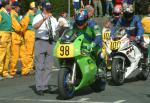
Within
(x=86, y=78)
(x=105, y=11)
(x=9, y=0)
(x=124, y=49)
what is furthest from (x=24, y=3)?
(x=86, y=78)

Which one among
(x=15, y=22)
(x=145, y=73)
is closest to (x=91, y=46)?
(x=145, y=73)

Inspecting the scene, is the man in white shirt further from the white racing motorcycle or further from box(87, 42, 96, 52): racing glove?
the white racing motorcycle

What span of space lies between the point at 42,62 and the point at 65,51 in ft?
3.43

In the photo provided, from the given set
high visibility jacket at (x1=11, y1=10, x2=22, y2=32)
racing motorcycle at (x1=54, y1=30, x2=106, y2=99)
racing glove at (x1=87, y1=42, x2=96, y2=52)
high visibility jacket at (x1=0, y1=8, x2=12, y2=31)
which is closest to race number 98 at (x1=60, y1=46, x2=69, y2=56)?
racing motorcycle at (x1=54, y1=30, x2=106, y2=99)

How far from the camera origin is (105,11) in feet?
104

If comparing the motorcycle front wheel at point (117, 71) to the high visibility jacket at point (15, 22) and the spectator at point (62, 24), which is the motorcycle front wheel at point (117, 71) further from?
the high visibility jacket at point (15, 22)

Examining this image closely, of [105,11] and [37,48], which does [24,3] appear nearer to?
[105,11]

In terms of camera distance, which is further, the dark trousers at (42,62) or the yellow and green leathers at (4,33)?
the yellow and green leathers at (4,33)

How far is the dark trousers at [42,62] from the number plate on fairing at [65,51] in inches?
34.2

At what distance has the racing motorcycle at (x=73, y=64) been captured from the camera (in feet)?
38.2

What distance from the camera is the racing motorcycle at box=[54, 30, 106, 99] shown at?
38.2 ft

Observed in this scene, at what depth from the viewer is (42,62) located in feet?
41.2

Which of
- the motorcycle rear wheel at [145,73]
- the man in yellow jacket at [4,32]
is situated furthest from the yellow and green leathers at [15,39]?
the motorcycle rear wheel at [145,73]

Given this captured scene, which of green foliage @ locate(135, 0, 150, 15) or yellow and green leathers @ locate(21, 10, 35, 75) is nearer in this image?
yellow and green leathers @ locate(21, 10, 35, 75)
